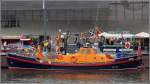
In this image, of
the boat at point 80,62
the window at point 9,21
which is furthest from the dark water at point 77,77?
the window at point 9,21

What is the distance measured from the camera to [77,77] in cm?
4228

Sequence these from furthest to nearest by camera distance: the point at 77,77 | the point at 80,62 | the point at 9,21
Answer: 1. the point at 9,21
2. the point at 80,62
3. the point at 77,77

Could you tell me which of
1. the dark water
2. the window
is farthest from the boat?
the window

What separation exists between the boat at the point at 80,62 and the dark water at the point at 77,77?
658 mm

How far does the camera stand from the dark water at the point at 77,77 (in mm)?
38125

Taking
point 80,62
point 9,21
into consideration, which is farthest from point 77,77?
point 9,21

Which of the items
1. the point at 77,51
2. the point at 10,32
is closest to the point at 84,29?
the point at 10,32

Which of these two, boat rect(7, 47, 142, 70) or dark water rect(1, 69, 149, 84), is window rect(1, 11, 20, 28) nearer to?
boat rect(7, 47, 142, 70)

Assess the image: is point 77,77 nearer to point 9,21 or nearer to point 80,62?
point 80,62

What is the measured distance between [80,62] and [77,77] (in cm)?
600

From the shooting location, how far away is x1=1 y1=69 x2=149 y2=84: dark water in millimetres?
38125

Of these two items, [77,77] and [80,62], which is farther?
[80,62]

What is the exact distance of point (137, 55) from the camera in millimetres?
49031

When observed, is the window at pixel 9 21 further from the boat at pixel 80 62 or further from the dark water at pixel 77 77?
the dark water at pixel 77 77
